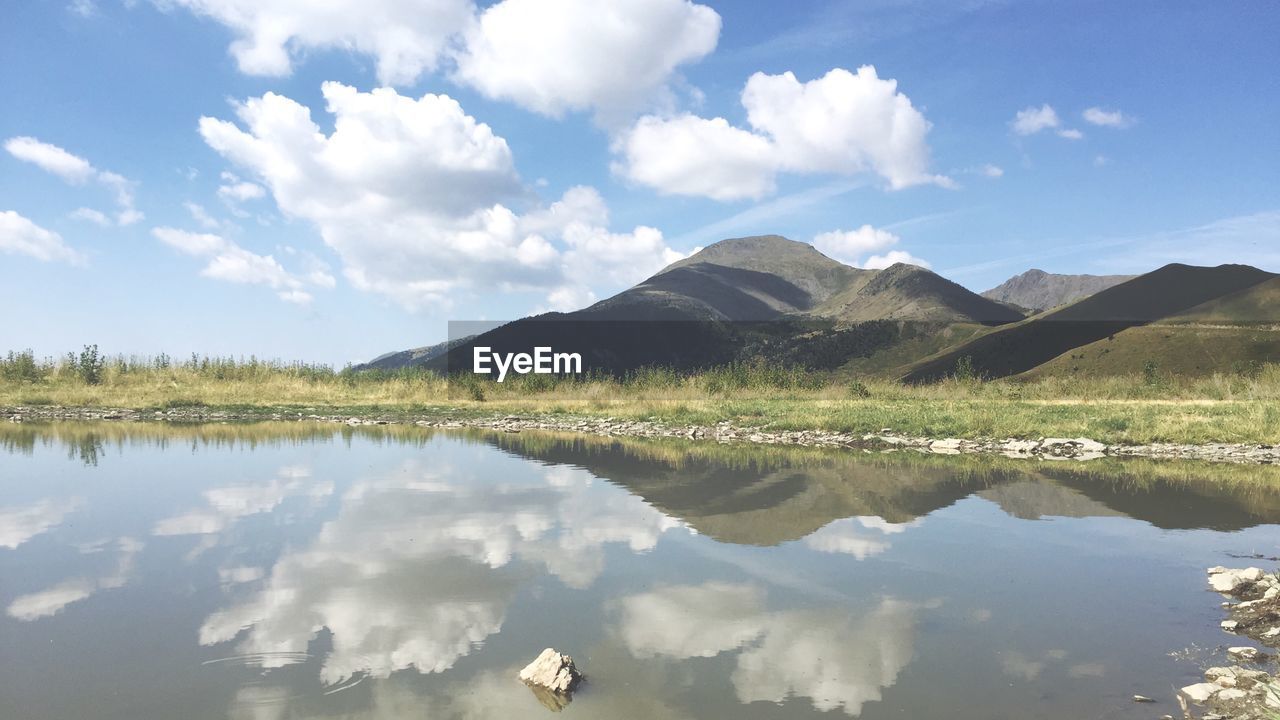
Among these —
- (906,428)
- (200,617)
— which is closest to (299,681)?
(200,617)

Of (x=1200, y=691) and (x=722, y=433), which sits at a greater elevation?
(x=722, y=433)

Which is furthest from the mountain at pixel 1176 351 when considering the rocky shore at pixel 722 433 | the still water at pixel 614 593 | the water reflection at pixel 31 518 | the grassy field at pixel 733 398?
the water reflection at pixel 31 518

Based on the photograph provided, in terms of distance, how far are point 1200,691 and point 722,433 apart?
1978cm

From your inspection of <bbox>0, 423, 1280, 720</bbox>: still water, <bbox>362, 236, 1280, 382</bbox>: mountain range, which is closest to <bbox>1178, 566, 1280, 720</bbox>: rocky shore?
<bbox>0, 423, 1280, 720</bbox>: still water

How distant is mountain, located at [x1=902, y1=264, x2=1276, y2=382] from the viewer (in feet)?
412

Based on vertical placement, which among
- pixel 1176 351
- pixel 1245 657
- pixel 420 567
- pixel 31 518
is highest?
pixel 1176 351

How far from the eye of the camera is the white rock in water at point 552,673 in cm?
491

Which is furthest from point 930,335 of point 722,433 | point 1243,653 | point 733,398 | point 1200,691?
point 1200,691

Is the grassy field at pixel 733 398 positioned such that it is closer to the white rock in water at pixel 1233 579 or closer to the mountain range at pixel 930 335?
the white rock in water at pixel 1233 579

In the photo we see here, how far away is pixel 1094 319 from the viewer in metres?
145

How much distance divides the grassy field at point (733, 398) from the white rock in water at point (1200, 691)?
17.5 meters

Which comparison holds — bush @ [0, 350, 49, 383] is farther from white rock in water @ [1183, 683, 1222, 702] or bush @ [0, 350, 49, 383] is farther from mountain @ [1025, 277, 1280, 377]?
mountain @ [1025, 277, 1280, 377]

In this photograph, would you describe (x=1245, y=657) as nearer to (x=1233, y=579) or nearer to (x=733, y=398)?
(x=1233, y=579)

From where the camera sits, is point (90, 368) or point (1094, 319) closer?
point (90, 368)
